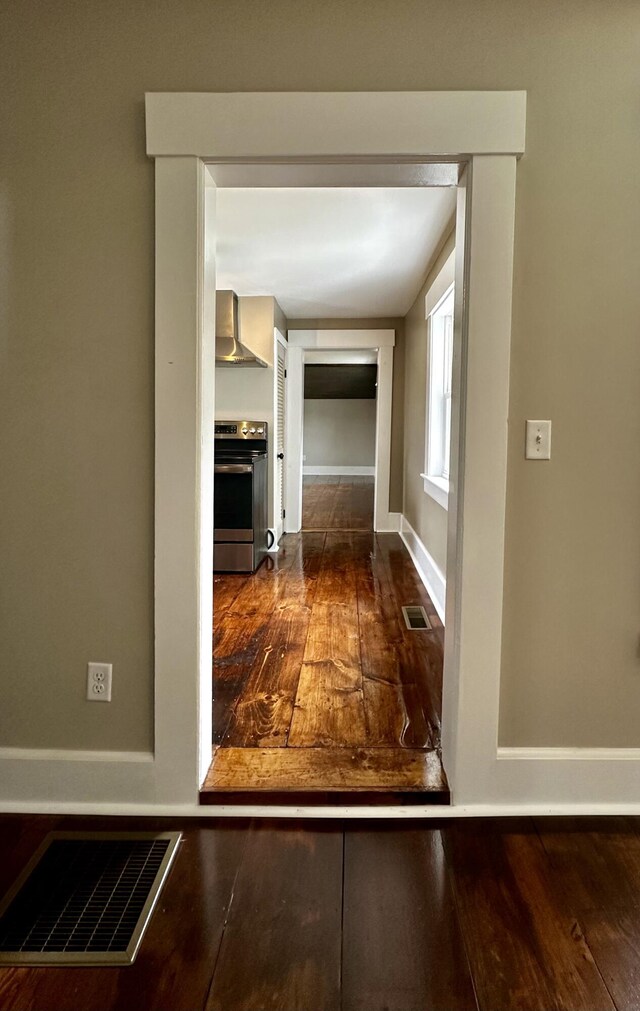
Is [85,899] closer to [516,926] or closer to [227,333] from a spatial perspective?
[516,926]

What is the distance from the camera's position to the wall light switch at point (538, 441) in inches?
67.0

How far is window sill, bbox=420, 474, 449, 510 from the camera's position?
3621 millimetres

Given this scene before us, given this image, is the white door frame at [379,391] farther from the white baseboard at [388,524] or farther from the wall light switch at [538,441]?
the wall light switch at [538,441]

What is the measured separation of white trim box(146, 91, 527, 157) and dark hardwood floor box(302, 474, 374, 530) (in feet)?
17.1

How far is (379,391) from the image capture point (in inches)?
245

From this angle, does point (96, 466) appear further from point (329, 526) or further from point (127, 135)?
point (329, 526)

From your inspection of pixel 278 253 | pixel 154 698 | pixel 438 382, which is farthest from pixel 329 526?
pixel 154 698

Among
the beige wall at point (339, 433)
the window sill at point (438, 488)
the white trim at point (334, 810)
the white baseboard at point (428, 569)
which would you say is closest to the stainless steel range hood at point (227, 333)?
the window sill at point (438, 488)

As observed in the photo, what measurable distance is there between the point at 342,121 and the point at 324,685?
2040 millimetres

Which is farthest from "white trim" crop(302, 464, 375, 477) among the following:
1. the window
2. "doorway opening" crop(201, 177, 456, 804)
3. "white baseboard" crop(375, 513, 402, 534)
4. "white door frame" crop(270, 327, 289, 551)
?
the window

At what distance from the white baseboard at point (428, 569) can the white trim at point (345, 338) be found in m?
1.89

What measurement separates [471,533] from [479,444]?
26cm

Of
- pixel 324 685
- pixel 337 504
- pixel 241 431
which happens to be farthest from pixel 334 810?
pixel 337 504

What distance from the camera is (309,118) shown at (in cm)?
163
